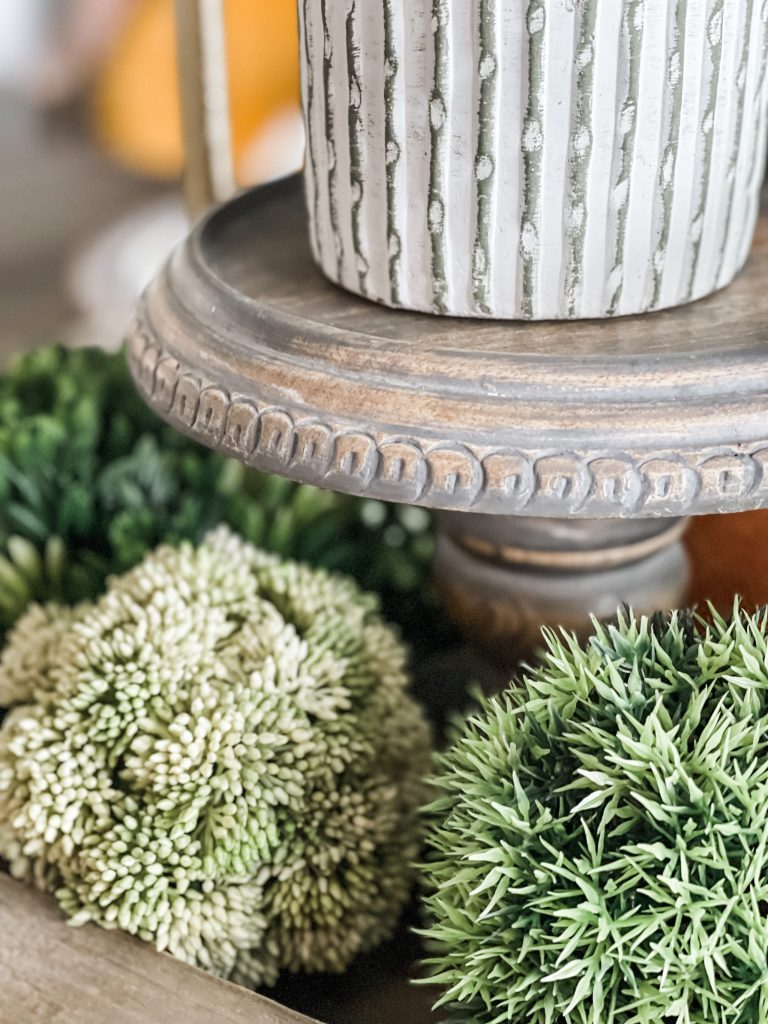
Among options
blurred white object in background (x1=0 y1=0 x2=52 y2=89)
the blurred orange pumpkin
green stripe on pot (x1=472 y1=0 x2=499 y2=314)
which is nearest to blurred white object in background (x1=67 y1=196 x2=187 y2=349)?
the blurred orange pumpkin

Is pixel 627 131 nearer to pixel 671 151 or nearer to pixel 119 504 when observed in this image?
pixel 671 151

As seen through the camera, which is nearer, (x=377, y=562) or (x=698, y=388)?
(x=698, y=388)

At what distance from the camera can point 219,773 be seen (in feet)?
1.51

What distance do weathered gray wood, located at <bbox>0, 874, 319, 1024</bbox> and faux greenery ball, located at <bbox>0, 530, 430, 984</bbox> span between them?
0.03 ft

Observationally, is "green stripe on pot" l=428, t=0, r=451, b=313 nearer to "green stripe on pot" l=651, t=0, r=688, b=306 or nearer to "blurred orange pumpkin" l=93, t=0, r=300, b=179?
"green stripe on pot" l=651, t=0, r=688, b=306

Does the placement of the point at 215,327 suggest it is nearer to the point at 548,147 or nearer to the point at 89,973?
the point at 548,147

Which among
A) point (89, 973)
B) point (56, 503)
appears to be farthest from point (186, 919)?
point (56, 503)

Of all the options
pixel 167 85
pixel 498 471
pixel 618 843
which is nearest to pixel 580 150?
pixel 498 471

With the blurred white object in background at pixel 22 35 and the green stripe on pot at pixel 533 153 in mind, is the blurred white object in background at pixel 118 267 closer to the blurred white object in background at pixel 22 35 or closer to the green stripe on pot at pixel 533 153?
the blurred white object in background at pixel 22 35

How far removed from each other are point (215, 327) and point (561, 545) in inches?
7.8

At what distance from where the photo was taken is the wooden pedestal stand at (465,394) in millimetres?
369

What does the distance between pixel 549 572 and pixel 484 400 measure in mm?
182

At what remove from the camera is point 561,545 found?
524mm

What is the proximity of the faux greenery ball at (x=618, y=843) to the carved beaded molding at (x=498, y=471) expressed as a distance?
6cm
